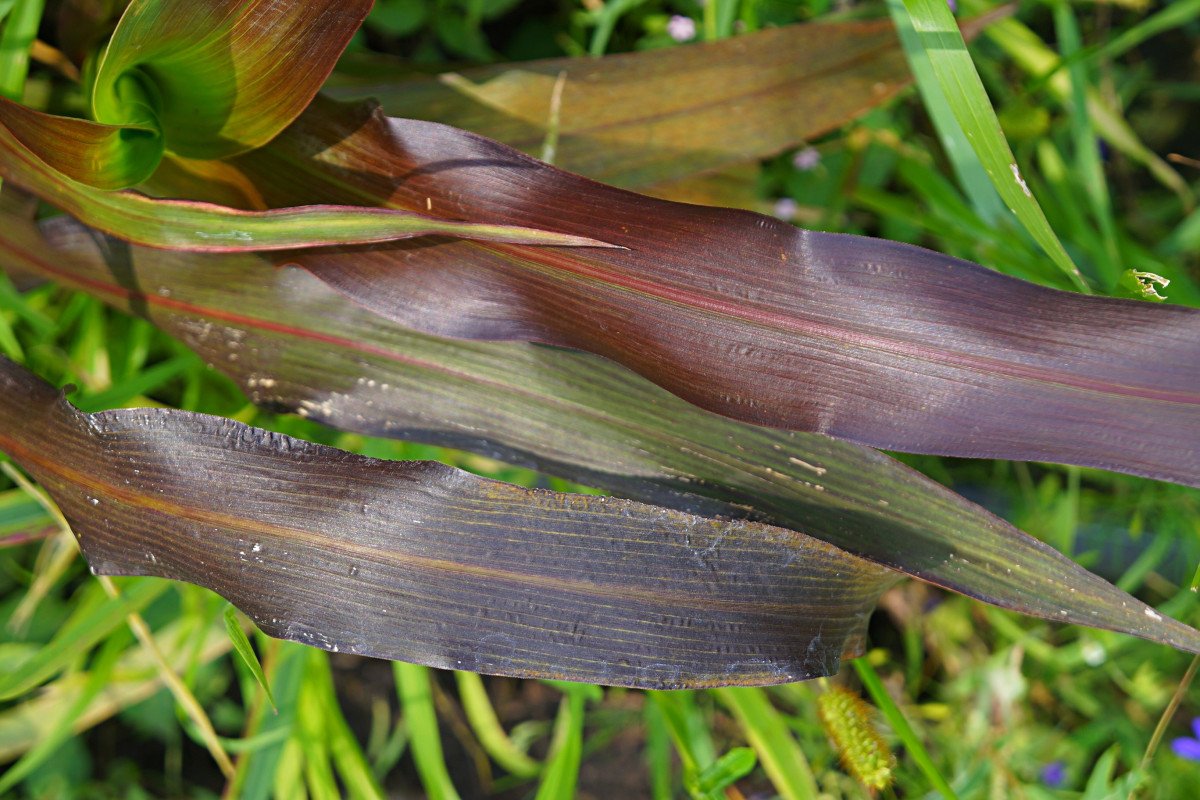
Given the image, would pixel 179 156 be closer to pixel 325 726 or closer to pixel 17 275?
pixel 17 275

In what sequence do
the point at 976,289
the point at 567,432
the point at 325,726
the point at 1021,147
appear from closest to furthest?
1. the point at 976,289
2. the point at 567,432
3. the point at 325,726
4. the point at 1021,147

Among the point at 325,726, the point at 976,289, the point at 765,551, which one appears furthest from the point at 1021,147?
the point at 325,726

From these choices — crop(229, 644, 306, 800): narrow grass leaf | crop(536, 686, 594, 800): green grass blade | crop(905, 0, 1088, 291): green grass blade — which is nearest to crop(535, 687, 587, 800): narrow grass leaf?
crop(536, 686, 594, 800): green grass blade

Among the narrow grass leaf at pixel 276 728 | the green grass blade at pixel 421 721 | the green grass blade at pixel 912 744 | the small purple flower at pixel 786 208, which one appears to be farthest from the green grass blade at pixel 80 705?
the small purple flower at pixel 786 208

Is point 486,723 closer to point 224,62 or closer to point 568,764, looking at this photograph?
point 568,764

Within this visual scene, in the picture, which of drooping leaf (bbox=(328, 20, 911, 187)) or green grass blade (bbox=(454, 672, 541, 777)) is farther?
green grass blade (bbox=(454, 672, 541, 777))

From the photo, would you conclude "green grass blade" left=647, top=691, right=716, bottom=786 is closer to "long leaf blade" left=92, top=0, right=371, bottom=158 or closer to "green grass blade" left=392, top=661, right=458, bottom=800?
"green grass blade" left=392, top=661, right=458, bottom=800

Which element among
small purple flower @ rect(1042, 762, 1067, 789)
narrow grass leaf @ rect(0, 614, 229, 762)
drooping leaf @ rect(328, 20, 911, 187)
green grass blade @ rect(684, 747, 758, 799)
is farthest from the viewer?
small purple flower @ rect(1042, 762, 1067, 789)
